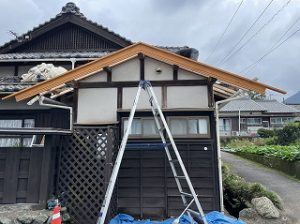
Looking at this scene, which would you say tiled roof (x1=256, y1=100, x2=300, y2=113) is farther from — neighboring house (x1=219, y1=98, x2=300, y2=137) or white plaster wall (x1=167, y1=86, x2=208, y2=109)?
white plaster wall (x1=167, y1=86, x2=208, y2=109)

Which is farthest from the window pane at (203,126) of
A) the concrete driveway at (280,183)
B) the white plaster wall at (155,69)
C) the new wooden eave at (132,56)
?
the concrete driveway at (280,183)

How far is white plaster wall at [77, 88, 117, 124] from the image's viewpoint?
6.98 m

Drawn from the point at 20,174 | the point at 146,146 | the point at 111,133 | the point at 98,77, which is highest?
the point at 98,77

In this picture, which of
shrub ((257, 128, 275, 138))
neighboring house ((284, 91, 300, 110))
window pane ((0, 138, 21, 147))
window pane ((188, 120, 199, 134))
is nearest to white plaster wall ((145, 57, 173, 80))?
window pane ((188, 120, 199, 134))

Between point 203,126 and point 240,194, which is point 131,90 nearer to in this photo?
point 203,126

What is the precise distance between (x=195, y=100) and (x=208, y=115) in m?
0.50

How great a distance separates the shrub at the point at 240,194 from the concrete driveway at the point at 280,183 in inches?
22.3

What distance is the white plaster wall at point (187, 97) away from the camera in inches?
275

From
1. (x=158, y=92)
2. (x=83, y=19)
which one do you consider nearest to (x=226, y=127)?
(x=83, y=19)

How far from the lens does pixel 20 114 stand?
25.1ft

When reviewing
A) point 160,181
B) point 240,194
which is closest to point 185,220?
point 160,181

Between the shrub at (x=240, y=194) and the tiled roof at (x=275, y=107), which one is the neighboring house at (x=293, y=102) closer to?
the tiled roof at (x=275, y=107)

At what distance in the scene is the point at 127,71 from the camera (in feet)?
23.6

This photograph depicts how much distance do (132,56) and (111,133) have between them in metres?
1.99
